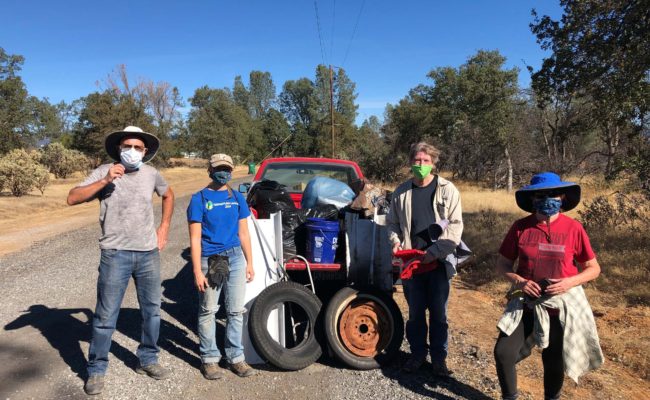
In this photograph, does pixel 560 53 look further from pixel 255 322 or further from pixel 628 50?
pixel 255 322

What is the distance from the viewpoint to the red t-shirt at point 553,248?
2.73 metres

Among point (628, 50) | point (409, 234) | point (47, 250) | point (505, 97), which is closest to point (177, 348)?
point (409, 234)

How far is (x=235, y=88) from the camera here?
306ft

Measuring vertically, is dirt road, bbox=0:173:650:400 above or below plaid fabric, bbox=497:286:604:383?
below

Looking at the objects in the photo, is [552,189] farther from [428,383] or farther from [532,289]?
[428,383]

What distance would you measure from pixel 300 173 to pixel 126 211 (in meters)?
3.20

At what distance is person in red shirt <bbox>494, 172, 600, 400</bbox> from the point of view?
273 centimetres

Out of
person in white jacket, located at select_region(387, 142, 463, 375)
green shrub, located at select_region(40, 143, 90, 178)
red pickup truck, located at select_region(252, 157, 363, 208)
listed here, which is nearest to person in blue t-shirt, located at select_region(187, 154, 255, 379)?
person in white jacket, located at select_region(387, 142, 463, 375)

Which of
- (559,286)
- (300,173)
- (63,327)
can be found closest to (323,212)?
(300,173)

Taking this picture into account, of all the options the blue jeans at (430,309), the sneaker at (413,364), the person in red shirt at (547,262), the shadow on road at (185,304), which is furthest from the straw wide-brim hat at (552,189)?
the shadow on road at (185,304)

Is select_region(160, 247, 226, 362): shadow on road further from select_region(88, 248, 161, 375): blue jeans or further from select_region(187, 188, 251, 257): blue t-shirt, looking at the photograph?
select_region(187, 188, 251, 257): blue t-shirt

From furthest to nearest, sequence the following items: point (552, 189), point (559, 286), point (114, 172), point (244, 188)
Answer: point (244, 188) < point (114, 172) < point (552, 189) < point (559, 286)

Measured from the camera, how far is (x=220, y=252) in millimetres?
3553

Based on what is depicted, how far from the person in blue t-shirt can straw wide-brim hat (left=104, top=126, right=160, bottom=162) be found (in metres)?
0.56
